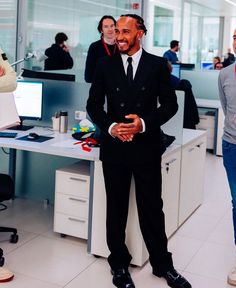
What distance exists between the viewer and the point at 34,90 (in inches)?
152

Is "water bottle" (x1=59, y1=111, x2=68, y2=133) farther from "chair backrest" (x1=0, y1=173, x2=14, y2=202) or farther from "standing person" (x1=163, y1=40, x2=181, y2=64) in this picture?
"standing person" (x1=163, y1=40, x2=181, y2=64)

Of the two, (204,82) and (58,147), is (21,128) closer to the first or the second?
(58,147)

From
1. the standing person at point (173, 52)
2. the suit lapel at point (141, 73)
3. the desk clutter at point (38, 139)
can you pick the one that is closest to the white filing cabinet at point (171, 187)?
the suit lapel at point (141, 73)

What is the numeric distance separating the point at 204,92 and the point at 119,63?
4.35 metres

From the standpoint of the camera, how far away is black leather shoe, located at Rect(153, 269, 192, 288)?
2678mm

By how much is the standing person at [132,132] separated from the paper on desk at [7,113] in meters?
0.43

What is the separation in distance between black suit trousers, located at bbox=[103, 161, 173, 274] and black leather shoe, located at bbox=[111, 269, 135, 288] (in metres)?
0.04

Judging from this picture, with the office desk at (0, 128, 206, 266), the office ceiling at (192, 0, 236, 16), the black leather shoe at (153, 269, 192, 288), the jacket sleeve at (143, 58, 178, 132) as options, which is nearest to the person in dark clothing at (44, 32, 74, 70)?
the office desk at (0, 128, 206, 266)

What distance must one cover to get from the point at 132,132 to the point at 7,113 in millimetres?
714

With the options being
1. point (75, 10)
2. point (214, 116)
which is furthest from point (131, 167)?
point (214, 116)

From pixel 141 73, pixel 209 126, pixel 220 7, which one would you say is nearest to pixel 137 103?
pixel 141 73

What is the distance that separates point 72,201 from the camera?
3.29m

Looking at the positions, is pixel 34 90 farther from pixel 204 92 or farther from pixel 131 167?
pixel 204 92

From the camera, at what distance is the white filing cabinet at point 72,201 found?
10.6 feet
